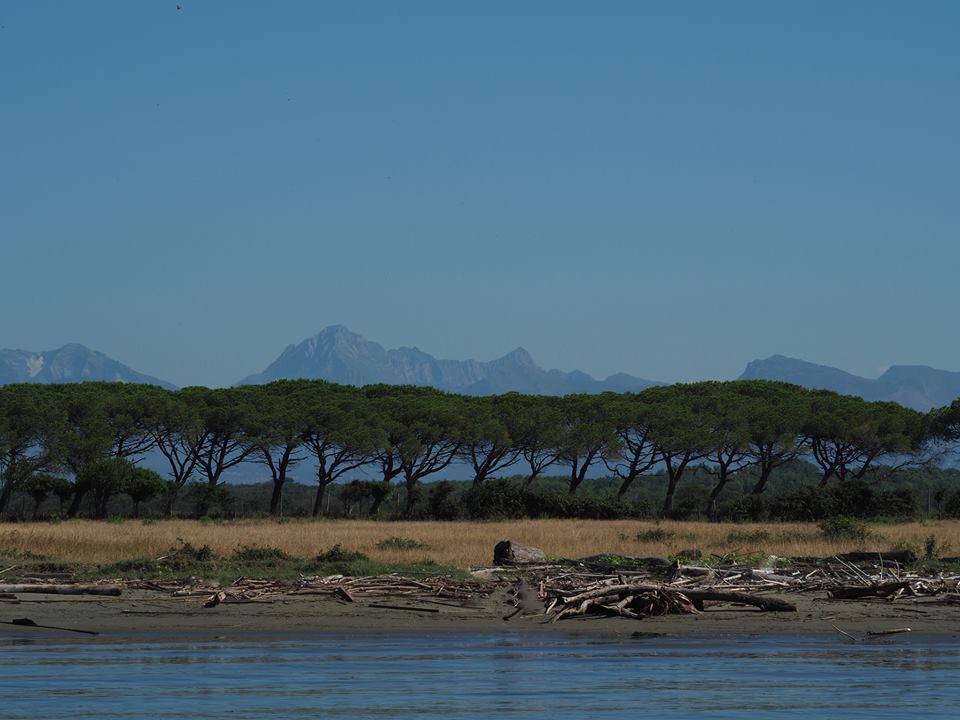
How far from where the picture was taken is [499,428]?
77750 millimetres

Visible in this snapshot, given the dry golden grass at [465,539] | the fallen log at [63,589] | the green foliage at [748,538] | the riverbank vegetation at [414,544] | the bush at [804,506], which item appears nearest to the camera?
the fallen log at [63,589]

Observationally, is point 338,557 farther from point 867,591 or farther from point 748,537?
point 748,537

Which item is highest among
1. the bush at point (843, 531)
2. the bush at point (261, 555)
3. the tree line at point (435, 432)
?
the tree line at point (435, 432)

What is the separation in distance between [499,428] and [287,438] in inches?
463

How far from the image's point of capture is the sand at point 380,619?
2138 centimetres

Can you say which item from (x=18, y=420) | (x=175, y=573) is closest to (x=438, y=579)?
(x=175, y=573)

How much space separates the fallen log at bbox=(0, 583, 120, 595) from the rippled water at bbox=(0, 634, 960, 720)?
451 centimetres

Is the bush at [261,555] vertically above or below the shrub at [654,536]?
below

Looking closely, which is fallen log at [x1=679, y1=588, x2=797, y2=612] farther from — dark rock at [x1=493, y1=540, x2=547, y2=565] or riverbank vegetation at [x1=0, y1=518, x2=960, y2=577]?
dark rock at [x1=493, y1=540, x2=547, y2=565]

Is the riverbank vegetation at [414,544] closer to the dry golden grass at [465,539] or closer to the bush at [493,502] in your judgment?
the dry golden grass at [465,539]

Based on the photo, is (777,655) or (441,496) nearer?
(777,655)

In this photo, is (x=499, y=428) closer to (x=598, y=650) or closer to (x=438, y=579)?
(x=438, y=579)

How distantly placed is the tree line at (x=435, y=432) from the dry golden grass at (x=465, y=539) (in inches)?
795

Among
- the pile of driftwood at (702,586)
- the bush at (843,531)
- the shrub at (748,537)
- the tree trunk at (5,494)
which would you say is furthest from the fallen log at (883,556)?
the tree trunk at (5,494)
